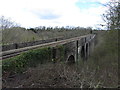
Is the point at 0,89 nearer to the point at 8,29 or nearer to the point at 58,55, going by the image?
the point at 58,55

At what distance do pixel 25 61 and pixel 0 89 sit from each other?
2.81m

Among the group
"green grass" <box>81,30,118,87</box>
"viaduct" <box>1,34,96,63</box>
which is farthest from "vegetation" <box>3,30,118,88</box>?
→ "viaduct" <box>1,34,96,63</box>

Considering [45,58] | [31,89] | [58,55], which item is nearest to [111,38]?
[31,89]

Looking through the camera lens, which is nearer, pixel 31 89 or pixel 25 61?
pixel 31 89

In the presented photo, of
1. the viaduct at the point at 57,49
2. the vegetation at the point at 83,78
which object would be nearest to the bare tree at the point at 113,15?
the vegetation at the point at 83,78

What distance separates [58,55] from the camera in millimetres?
10867

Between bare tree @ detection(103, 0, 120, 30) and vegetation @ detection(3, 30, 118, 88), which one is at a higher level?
bare tree @ detection(103, 0, 120, 30)

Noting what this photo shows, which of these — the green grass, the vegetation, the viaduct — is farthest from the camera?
the viaduct

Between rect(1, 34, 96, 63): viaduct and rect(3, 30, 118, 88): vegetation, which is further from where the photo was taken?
rect(1, 34, 96, 63): viaduct

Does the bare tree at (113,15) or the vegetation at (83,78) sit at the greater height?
the bare tree at (113,15)

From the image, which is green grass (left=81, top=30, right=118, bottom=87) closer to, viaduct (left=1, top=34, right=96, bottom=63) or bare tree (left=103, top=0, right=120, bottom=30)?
bare tree (left=103, top=0, right=120, bottom=30)

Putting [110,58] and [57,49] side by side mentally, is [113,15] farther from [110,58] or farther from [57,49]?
[57,49]

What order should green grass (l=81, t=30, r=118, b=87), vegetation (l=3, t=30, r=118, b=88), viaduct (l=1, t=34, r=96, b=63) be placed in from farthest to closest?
1. viaduct (l=1, t=34, r=96, b=63)
2. green grass (l=81, t=30, r=118, b=87)
3. vegetation (l=3, t=30, r=118, b=88)

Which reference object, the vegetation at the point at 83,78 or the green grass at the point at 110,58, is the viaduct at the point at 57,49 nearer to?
the vegetation at the point at 83,78
